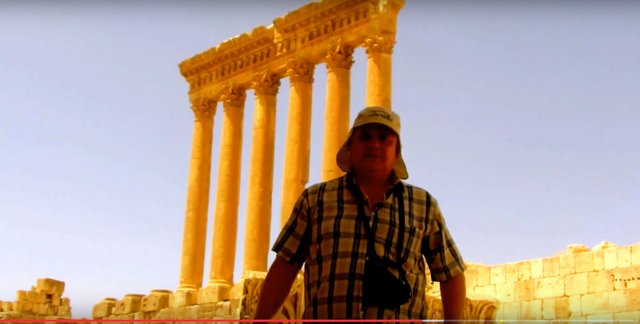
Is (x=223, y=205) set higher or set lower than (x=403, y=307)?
higher

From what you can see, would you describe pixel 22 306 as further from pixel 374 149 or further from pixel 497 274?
pixel 374 149

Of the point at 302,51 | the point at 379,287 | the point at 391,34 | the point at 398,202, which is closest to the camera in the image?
the point at 379,287

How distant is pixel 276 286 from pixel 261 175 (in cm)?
2410

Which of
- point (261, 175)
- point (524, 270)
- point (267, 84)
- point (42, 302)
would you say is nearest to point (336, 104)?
point (261, 175)

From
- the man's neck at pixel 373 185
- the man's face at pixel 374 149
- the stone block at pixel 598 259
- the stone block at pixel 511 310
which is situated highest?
the stone block at pixel 598 259

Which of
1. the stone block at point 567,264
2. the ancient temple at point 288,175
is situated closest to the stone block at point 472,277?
the ancient temple at point 288,175

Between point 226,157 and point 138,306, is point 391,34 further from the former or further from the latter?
point 138,306

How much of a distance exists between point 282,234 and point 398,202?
2.25 ft

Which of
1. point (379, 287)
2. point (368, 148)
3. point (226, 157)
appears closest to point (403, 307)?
point (379, 287)

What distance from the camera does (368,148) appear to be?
4988mm

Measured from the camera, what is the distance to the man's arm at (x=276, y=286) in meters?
4.91

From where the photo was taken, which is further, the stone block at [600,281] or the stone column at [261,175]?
the stone column at [261,175]

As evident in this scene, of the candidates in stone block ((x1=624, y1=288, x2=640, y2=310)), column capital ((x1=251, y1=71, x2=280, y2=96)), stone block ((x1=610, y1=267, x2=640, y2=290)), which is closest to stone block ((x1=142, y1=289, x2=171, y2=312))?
column capital ((x1=251, y1=71, x2=280, y2=96))

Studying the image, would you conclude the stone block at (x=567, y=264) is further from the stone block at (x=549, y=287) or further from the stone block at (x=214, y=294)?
the stone block at (x=214, y=294)
